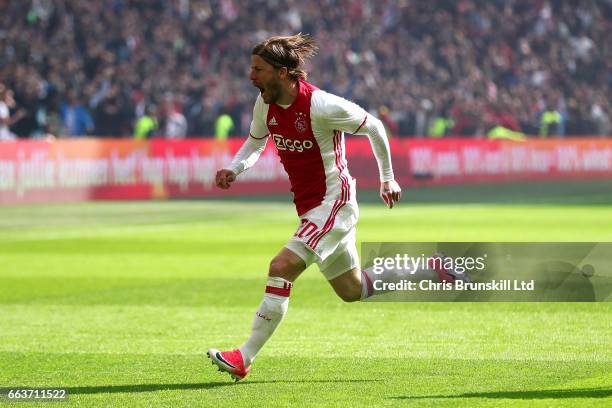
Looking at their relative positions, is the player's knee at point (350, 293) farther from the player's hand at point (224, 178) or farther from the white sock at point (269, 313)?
the player's hand at point (224, 178)

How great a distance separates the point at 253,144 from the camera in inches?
349

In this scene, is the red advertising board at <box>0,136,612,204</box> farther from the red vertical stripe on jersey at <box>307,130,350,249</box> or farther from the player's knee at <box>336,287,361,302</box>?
the red vertical stripe on jersey at <box>307,130,350,249</box>

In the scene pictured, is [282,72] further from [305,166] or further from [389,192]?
[389,192]

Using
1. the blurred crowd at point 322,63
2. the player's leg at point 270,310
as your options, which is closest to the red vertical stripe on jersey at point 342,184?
the player's leg at point 270,310

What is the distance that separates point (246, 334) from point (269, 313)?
7.79 feet

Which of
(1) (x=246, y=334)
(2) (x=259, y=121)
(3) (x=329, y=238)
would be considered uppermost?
(2) (x=259, y=121)

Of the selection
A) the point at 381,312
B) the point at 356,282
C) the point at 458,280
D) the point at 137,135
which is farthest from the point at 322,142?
the point at 137,135

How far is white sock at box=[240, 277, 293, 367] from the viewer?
803 centimetres

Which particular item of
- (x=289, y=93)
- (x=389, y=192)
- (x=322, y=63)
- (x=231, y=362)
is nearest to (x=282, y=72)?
(x=289, y=93)

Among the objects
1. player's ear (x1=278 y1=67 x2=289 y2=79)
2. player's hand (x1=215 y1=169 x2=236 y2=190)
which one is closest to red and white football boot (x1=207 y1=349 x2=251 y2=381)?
player's hand (x1=215 y1=169 x2=236 y2=190)

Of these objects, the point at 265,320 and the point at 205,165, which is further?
the point at 205,165

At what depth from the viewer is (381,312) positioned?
1173 centimetres

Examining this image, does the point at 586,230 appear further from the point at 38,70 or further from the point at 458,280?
the point at 38,70

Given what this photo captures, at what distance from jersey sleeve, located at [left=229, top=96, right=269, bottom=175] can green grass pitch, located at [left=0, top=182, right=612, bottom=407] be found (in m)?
1.29
